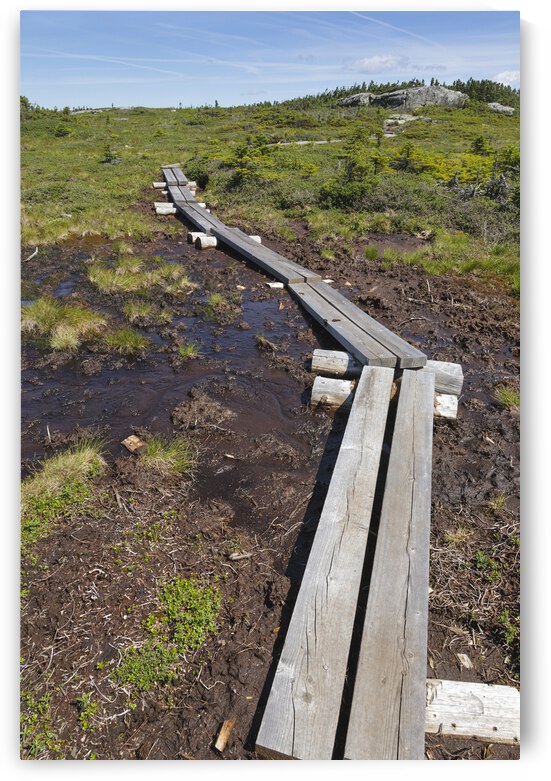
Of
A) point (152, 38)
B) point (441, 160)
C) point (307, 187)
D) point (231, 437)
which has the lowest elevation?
point (231, 437)

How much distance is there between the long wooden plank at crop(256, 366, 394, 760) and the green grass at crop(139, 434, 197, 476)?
1.44 m

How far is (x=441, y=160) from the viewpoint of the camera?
20297 millimetres

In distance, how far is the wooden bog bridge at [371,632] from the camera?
2256 mm

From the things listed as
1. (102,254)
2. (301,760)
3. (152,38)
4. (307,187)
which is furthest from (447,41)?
(307,187)

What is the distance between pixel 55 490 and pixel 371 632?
276 centimetres

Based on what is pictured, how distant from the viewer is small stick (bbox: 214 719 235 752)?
2.42 m

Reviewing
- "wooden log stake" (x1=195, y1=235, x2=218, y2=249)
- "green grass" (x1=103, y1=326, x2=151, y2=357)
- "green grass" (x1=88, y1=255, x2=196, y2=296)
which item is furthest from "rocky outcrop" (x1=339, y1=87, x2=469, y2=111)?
"green grass" (x1=103, y1=326, x2=151, y2=357)

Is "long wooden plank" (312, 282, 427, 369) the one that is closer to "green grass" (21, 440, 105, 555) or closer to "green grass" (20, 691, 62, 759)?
"green grass" (21, 440, 105, 555)

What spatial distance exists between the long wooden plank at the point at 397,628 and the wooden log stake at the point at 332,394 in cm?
132

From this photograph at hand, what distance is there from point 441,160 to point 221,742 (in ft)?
74.3

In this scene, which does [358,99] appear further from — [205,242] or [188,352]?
[188,352]

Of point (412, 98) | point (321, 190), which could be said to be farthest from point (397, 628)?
point (412, 98)

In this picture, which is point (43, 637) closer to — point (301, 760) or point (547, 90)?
point (301, 760)

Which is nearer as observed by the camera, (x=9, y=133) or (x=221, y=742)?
(x=221, y=742)
